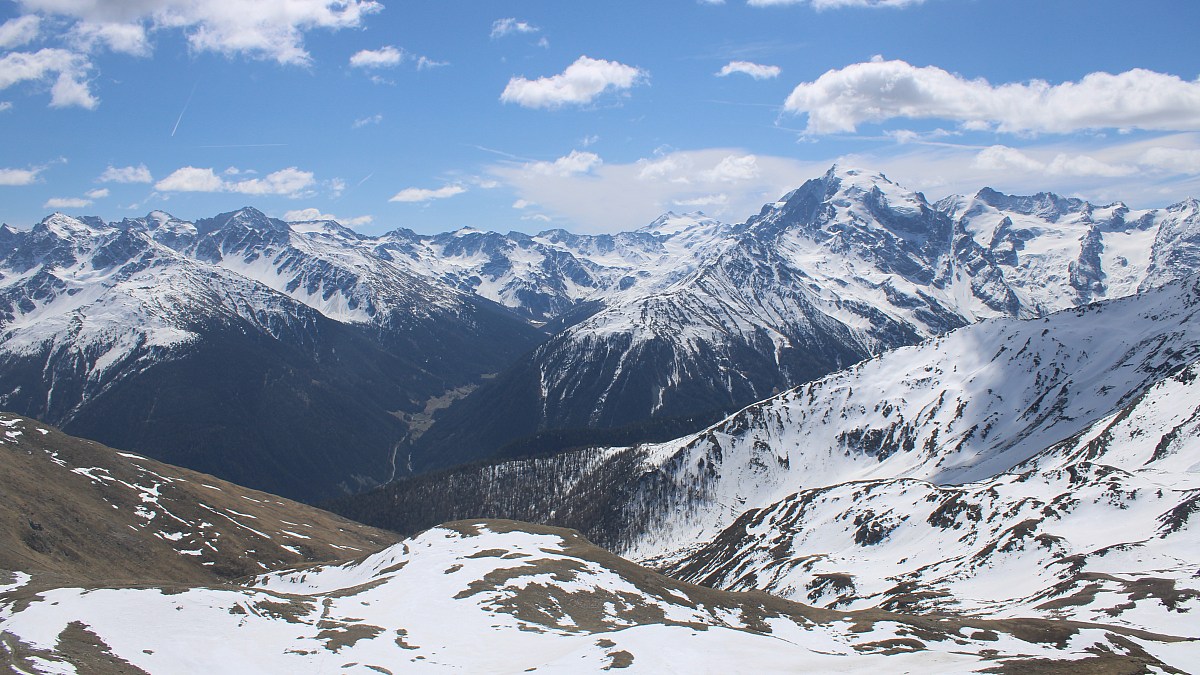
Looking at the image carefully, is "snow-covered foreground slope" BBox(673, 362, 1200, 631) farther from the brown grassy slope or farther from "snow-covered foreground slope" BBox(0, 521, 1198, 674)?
the brown grassy slope

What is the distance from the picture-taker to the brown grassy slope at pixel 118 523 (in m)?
127

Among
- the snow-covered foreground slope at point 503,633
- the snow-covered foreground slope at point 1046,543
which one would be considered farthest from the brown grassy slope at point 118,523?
the snow-covered foreground slope at point 1046,543

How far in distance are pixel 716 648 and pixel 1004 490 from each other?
129 m

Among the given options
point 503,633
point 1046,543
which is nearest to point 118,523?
point 503,633

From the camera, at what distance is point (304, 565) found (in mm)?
146500

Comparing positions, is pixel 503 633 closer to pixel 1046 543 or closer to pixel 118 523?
pixel 1046 543

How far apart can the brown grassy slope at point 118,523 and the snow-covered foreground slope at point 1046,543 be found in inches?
4647

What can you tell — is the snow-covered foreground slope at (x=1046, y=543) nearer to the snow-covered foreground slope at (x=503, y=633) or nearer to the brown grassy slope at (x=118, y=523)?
the snow-covered foreground slope at (x=503, y=633)

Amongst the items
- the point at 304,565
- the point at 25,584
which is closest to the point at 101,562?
the point at 304,565

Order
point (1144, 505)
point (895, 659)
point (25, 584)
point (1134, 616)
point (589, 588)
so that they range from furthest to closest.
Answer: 1. point (1144, 505)
2. point (589, 588)
3. point (1134, 616)
4. point (25, 584)
5. point (895, 659)

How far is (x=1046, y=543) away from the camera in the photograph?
134m

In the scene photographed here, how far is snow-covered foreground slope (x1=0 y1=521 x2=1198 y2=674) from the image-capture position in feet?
198

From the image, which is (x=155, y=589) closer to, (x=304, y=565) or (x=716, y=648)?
(x=716, y=648)

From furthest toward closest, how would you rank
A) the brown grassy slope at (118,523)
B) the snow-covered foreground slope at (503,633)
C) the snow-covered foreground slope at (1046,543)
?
the brown grassy slope at (118,523) < the snow-covered foreground slope at (1046,543) < the snow-covered foreground slope at (503,633)
